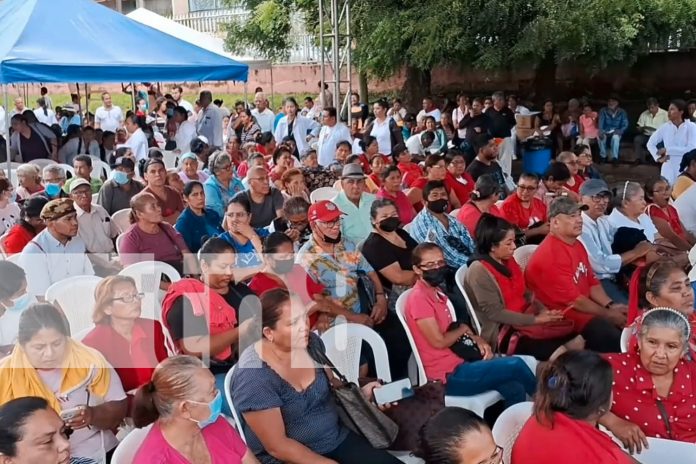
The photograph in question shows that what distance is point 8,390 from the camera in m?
2.67

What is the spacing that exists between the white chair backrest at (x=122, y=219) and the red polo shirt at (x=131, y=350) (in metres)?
2.51

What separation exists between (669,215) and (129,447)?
4647 millimetres

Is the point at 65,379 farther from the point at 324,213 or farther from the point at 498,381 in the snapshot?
the point at 324,213

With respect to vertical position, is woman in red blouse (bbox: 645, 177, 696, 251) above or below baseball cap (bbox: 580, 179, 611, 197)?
below

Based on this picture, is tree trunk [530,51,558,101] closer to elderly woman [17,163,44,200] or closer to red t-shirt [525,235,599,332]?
elderly woman [17,163,44,200]

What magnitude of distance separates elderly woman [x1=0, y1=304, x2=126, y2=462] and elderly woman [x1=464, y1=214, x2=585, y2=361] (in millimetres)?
1926

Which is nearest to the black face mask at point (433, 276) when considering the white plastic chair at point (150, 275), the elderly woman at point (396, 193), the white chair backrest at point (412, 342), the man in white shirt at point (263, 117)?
the white chair backrest at point (412, 342)

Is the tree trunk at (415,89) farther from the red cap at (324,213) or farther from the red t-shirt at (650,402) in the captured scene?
the red t-shirt at (650,402)

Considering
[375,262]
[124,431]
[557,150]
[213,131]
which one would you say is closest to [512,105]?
[557,150]

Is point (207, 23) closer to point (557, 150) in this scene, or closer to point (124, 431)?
point (557, 150)

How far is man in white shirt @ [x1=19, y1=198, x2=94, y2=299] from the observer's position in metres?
4.39

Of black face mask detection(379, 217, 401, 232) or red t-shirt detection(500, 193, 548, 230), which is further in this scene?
red t-shirt detection(500, 193, 548, 230)

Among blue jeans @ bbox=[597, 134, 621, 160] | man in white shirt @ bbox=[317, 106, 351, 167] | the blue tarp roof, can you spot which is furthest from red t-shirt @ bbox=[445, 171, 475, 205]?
blue jeans @ bbox=[597, 134, 621, 160]

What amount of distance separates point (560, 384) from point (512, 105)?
1122 cm
